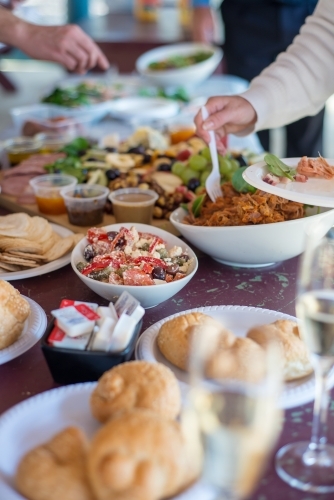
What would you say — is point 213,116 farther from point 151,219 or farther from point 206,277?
point 206,277

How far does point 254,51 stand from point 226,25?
26cm

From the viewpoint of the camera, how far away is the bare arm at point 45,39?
251cm

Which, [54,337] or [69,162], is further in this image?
[69,162]

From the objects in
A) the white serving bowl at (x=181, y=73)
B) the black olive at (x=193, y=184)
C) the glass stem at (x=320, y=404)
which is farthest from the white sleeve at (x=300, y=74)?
the white serving bowl at (x=181, y=73)

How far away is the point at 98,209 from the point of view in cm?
195

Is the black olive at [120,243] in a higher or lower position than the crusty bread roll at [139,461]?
lower

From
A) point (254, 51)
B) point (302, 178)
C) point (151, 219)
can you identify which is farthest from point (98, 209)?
point (254, 51)

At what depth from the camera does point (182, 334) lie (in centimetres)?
112

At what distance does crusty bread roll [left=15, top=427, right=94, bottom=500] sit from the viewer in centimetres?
78

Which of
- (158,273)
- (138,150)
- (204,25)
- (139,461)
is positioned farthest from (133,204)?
(204,25)

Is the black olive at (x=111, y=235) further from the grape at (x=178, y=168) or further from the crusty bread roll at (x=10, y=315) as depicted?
the grape at (x=178, y=168)

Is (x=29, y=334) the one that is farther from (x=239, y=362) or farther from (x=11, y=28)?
(x=11, y=28)

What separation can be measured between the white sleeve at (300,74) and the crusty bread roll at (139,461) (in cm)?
144

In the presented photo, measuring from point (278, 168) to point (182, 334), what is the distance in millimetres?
621
